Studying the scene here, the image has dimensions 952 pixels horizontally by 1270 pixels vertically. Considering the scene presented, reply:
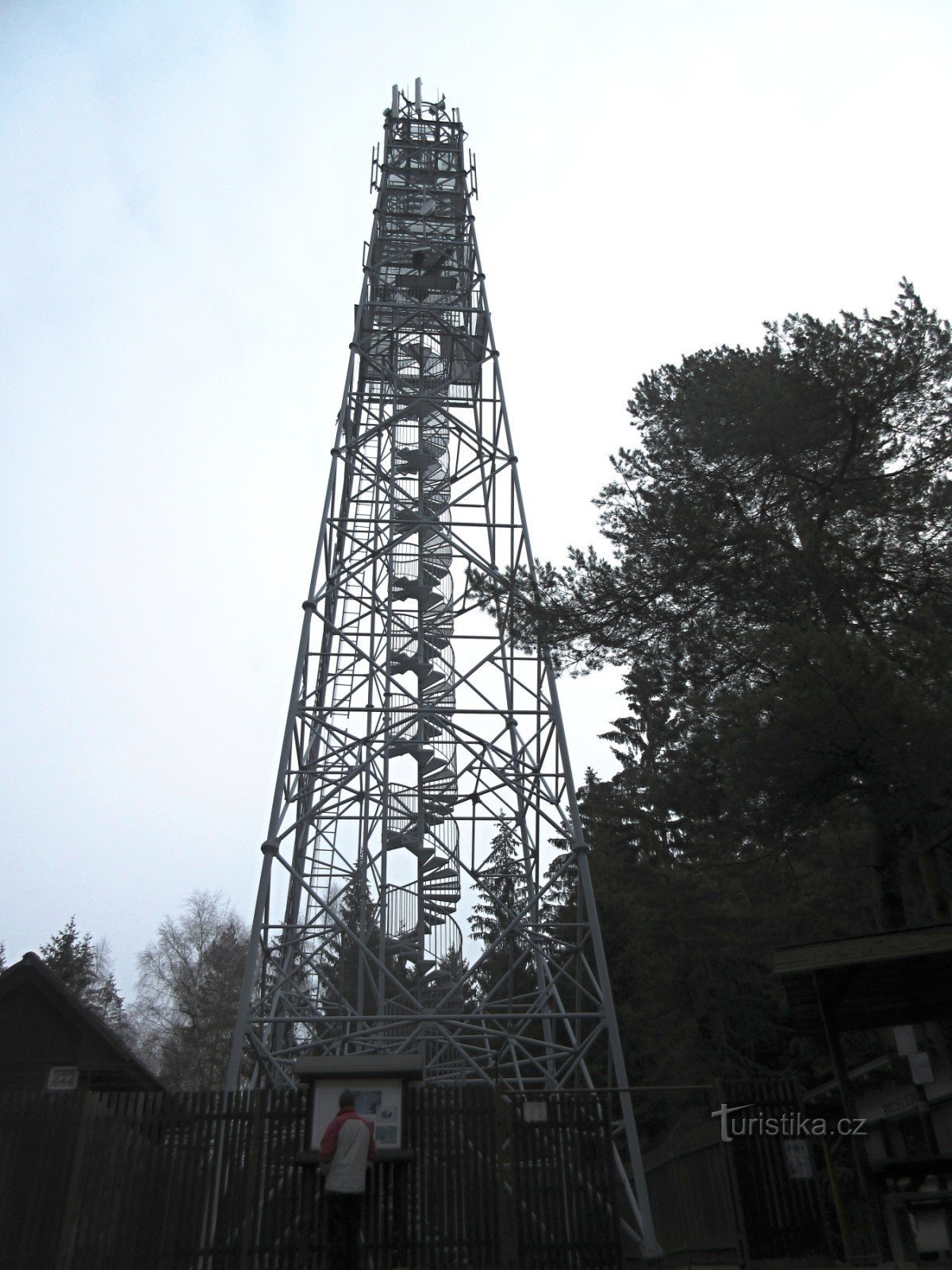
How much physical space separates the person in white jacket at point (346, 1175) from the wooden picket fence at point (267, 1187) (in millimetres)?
759

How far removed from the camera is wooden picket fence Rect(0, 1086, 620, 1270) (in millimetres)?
7227

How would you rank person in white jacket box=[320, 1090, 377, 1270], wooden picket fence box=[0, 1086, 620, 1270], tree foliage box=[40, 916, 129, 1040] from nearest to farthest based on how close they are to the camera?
person in white jacket box=[320, 1090, 377, 1270], wooden picket fence box=[0, 1086, 620, 1270], tree foliage box=[40, 916, 129, 1040]

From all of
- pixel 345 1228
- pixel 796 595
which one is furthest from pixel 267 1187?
pixel 796 595

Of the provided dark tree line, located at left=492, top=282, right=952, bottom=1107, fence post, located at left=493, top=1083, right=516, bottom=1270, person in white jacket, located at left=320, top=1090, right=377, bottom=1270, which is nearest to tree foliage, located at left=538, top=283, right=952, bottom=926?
dark tree line, located at left=492, top=282, right=952, bottom=1107

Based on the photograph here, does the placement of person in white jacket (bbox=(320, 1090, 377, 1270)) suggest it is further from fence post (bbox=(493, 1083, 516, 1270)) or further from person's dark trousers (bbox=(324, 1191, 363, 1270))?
fence post (bbox=(493, 1083, 516, 1270))

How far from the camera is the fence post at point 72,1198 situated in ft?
23.1

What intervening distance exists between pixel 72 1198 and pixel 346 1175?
2066 millimetres

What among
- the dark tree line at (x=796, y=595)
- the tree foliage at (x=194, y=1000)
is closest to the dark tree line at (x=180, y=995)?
the tree foliage at (x=194, y=1000)

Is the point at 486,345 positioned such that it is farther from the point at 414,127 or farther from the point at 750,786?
the point at 750,786

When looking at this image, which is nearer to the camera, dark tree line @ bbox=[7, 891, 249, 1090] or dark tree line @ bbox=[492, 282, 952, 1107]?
dark tree line @ bbox=[492, 282, 952, 1107]

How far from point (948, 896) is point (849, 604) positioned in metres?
2.95

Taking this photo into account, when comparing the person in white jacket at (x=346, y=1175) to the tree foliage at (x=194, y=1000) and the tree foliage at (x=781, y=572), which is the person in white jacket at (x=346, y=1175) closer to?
the tree foliage at (x=781, y=572)

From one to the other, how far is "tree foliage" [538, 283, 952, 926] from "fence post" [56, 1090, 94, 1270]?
5.69 metres

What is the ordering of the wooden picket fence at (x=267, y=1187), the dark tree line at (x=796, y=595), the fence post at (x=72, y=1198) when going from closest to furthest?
the fence post at (x=72, y=1198) → the wooden picket fence at (x=267, y=1187) → the dark tree line at (x=796, y=595)
